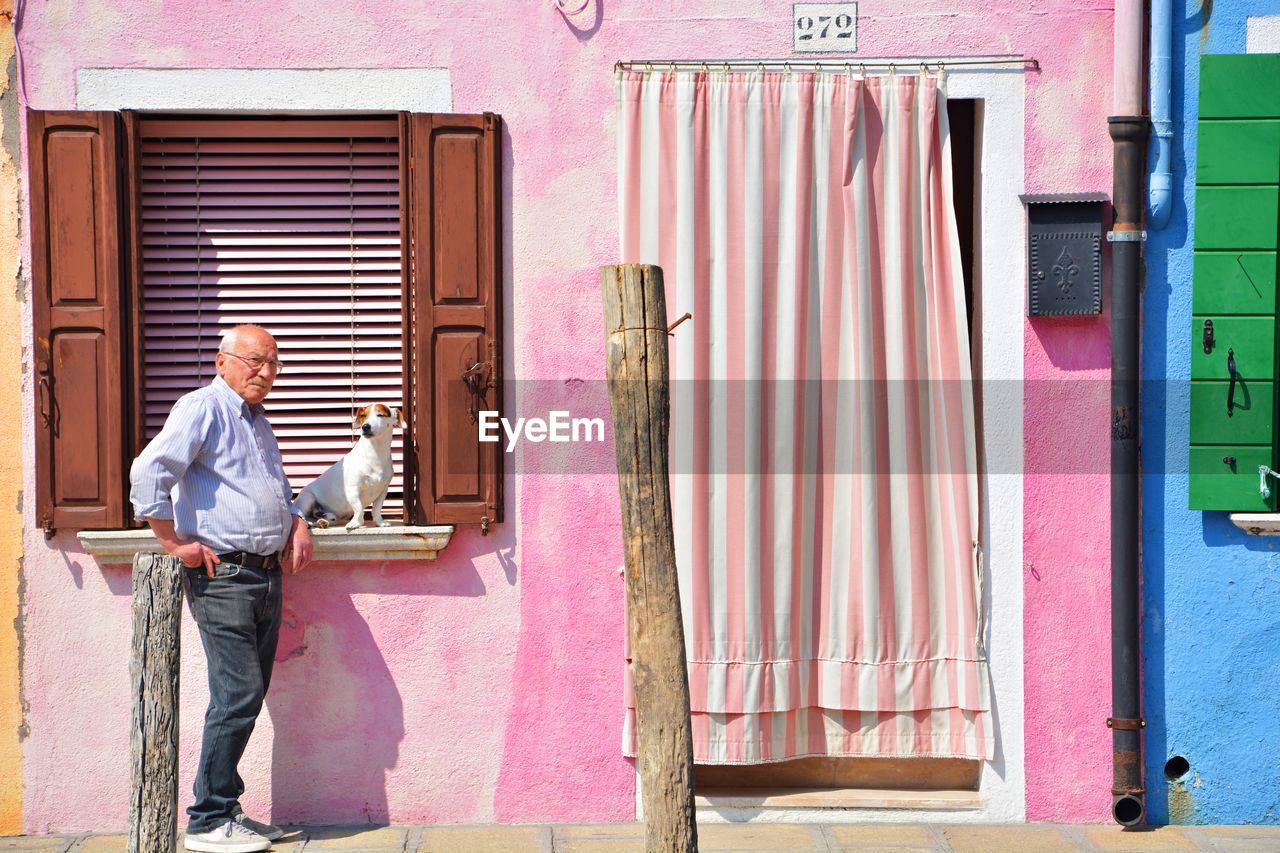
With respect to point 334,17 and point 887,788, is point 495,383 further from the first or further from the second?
point 887,788

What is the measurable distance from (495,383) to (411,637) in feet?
3.52

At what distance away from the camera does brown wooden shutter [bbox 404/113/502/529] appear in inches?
210

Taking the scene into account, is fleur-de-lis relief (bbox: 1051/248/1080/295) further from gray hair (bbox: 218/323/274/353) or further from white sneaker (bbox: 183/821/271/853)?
white sneaker (bbox: 183/821/271/853)

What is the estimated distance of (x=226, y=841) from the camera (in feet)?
16.5

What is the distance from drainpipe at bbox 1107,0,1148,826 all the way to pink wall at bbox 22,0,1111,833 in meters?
0.09

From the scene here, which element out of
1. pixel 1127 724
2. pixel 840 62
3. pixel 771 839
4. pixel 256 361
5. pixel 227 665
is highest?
pixel 840 62

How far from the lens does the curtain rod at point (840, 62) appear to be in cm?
539

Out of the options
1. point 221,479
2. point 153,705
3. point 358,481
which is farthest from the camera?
point 358,481

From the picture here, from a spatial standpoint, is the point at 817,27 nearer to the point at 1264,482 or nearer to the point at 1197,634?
the point at 1264,482

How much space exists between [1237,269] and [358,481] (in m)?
3.55

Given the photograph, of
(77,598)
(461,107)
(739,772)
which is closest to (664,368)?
(461,107)

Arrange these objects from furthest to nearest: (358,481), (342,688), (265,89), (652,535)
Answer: (342,688) → (265,89) → (358,481) → (652,535)

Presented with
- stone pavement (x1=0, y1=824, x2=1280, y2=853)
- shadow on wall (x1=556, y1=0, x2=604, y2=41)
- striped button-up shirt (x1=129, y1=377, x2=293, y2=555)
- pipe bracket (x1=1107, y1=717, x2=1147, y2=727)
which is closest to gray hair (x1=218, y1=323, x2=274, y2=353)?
striped button-up shirt (x1=129, y1=377, x2=293, y2=555)

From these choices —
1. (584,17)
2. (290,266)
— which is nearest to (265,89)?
(290,266)
